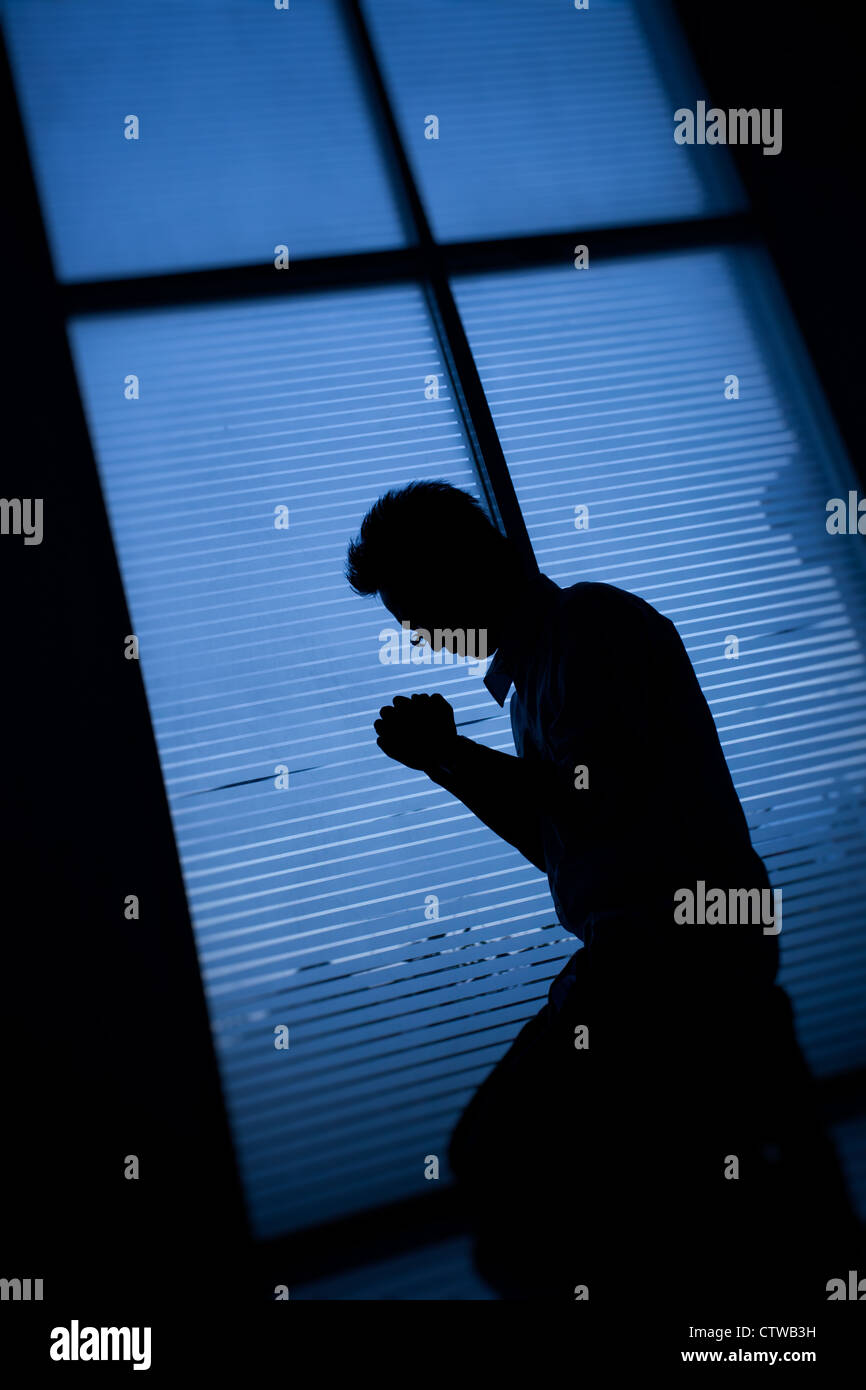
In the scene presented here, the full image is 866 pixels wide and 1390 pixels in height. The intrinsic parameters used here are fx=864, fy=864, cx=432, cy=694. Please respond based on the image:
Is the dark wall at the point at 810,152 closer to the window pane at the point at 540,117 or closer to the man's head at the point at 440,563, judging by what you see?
the window pane at the point at 540,117

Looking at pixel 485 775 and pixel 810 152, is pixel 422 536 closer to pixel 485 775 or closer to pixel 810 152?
pixel 485 775

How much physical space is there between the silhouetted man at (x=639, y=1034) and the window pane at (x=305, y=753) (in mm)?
546

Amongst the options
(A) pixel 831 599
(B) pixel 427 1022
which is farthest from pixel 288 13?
(B) pixel 427 1022

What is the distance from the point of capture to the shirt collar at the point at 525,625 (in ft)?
4.75

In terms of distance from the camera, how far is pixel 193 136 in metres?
2.36

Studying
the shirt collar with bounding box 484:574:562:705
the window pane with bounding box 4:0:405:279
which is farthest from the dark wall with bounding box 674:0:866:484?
the shirt collar with bounding box 484:574:562:705

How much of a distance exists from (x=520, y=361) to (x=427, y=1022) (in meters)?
1.70

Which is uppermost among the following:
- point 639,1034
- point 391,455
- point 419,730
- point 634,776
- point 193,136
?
point 193,136

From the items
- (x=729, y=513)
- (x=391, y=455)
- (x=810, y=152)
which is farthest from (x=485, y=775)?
(x=810, y=152)

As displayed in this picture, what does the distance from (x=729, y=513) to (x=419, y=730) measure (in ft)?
4.61

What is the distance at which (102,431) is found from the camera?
2.12 metres

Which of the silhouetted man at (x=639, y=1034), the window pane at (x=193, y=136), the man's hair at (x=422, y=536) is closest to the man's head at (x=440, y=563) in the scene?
the man's hair at (x=422, y=536)
